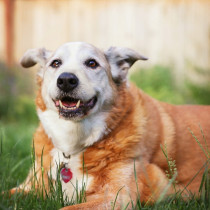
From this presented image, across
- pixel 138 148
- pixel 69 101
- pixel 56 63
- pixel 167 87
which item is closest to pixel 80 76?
pixel 69 101

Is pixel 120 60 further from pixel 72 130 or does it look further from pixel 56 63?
pixel 72 130

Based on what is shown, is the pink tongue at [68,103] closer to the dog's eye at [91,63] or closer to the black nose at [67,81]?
the black nose at [67,81]

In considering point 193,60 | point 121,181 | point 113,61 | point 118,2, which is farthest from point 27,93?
point 121,181

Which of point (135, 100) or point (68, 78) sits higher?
point (68, 78)

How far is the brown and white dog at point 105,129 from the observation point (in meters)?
2.62

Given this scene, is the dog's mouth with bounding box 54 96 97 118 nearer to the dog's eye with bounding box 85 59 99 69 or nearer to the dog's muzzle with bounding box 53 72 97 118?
the dog's muzzle with bounding box 53 72 97 118

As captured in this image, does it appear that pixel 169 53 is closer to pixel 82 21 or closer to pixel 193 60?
pixel 193 60

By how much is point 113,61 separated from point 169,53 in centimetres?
480

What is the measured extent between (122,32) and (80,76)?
5.39 meters

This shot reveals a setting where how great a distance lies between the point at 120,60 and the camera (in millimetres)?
3166

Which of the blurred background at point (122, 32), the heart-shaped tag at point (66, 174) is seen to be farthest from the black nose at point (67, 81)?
the blurred background at point (122, 32)

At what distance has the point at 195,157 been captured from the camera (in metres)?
3.02

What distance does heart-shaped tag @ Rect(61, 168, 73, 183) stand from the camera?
2.72m

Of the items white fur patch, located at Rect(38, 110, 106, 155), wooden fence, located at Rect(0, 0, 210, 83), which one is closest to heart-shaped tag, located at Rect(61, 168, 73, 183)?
white fur patch, located at Rect(38, 110, 106, 155)
